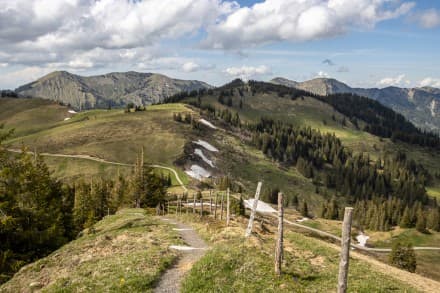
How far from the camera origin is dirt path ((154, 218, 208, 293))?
17998mm

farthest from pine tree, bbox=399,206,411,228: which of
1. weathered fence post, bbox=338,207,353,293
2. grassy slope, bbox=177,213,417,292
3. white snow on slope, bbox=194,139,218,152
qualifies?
weathered fence post, bbox=338,207,353,293

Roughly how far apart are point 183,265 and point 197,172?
140 metres

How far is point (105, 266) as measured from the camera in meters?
21.4

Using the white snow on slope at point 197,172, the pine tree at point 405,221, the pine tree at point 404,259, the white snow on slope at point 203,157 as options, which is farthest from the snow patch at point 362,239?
the white snow on slope at point 203,157

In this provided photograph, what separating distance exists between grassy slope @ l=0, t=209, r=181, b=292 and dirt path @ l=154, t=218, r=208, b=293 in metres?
0.53

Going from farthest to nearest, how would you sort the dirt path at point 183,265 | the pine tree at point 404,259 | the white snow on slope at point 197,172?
the white snow on slope at point 197,172 → the pine tree at point 404,259 → the dirt path at point 183,265

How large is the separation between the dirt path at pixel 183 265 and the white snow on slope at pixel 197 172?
397 feet

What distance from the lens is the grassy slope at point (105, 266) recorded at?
59.3 feet

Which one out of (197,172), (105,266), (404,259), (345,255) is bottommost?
(197,172)

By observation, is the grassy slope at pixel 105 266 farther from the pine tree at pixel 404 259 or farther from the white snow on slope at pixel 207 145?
the white snow on slope at pixel 207 145

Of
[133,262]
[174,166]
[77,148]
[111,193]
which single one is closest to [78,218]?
[111,193]

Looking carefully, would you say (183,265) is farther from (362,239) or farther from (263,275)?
(362,239)

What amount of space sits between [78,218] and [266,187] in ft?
410

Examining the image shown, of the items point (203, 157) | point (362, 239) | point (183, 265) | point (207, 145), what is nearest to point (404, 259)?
point (362, 239)
